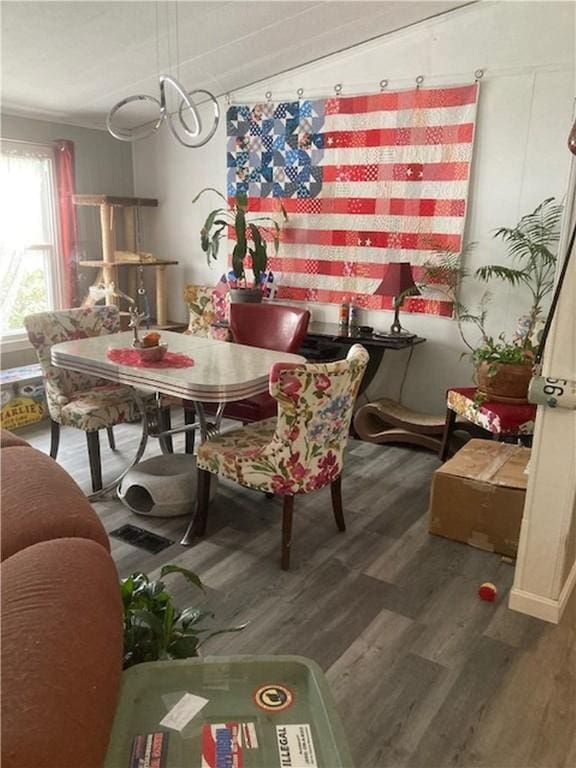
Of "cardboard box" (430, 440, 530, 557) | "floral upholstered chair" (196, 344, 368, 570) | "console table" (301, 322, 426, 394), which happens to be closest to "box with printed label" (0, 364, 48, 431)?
"console table" (301, 322, 426, 394)

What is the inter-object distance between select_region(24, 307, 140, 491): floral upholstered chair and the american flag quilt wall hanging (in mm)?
1696

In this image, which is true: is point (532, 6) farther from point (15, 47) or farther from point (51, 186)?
point (51, 186)

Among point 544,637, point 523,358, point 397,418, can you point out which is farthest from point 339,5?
point 544,637

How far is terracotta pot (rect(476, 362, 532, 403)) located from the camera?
3.07m

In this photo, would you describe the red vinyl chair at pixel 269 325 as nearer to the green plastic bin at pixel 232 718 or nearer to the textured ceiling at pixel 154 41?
the textured ceiling at pixel 154 41

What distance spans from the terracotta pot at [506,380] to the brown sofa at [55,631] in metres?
2.52

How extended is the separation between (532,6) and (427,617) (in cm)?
330

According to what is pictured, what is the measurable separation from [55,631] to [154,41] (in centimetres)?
344

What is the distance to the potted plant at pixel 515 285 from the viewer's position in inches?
122

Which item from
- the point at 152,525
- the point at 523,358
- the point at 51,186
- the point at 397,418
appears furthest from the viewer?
the point at 51,186

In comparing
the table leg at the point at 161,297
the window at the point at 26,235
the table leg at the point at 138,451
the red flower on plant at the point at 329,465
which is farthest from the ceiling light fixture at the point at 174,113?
the red flower on plant at the point at 329,465

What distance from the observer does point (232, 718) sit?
2.78ft

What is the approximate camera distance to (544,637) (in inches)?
81.4

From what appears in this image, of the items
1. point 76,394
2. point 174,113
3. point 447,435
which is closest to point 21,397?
point 76,394
